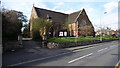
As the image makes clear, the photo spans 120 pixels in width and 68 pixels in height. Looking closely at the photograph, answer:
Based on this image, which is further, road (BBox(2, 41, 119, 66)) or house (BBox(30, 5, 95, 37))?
house (BBox(30, 5, 95, 37))

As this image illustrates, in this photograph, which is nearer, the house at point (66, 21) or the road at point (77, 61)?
the road at point (77, 61)

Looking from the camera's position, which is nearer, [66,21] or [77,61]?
[77,61]

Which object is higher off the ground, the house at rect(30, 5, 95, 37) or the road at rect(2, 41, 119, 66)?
the house at rect(30, 5, 95, 37)

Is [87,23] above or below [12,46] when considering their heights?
above

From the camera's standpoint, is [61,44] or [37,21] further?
[37,21]

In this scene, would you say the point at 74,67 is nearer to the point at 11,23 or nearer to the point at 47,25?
the point at 11,23

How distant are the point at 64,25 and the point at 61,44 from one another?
28718 mm

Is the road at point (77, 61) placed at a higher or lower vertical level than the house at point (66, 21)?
lower

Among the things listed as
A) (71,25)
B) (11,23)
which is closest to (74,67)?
(11,23)

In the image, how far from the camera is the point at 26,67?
7.21 m

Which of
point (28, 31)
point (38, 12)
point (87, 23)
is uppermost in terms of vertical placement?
point (38, 12)

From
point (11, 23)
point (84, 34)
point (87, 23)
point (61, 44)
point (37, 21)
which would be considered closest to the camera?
point (11, 23)

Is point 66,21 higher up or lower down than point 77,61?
higher up

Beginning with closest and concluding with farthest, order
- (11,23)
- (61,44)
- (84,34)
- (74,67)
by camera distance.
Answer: (74,67) < (11,23) < (61,44) < (84,34)
